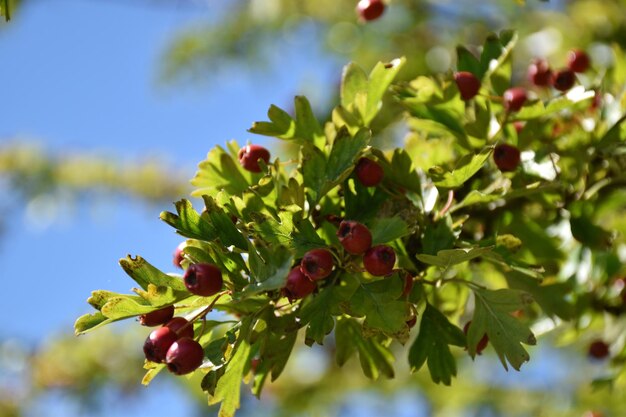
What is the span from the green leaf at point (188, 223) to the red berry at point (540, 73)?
0.98 meters

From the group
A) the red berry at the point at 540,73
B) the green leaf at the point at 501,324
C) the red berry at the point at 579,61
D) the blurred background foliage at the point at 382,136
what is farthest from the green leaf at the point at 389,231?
the blurred background foliage at the point at 382,136

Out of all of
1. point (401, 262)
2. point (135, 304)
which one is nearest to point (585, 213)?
point (401, 262)

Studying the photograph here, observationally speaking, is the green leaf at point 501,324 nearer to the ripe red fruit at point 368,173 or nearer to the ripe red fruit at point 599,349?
the ripe red fruit at point 368,173

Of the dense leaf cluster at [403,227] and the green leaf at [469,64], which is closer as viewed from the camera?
the dense leaf cluster at [403,227]

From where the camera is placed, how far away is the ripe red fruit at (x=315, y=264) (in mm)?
1062

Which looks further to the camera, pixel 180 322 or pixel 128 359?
pixel 128 359

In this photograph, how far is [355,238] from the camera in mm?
1067

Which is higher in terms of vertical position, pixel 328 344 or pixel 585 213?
pixel 585 213

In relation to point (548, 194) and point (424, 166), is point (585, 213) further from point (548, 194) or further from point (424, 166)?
point (424, 166)

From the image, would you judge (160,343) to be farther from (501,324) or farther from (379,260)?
(501,324)

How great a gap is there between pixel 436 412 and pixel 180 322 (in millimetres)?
3080

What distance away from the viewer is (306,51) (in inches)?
189

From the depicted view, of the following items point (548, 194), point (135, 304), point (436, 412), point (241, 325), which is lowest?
point (436, 412)

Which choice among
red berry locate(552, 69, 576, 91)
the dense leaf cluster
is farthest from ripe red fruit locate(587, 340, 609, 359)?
red berry locate(552, 69, 576, 91)
